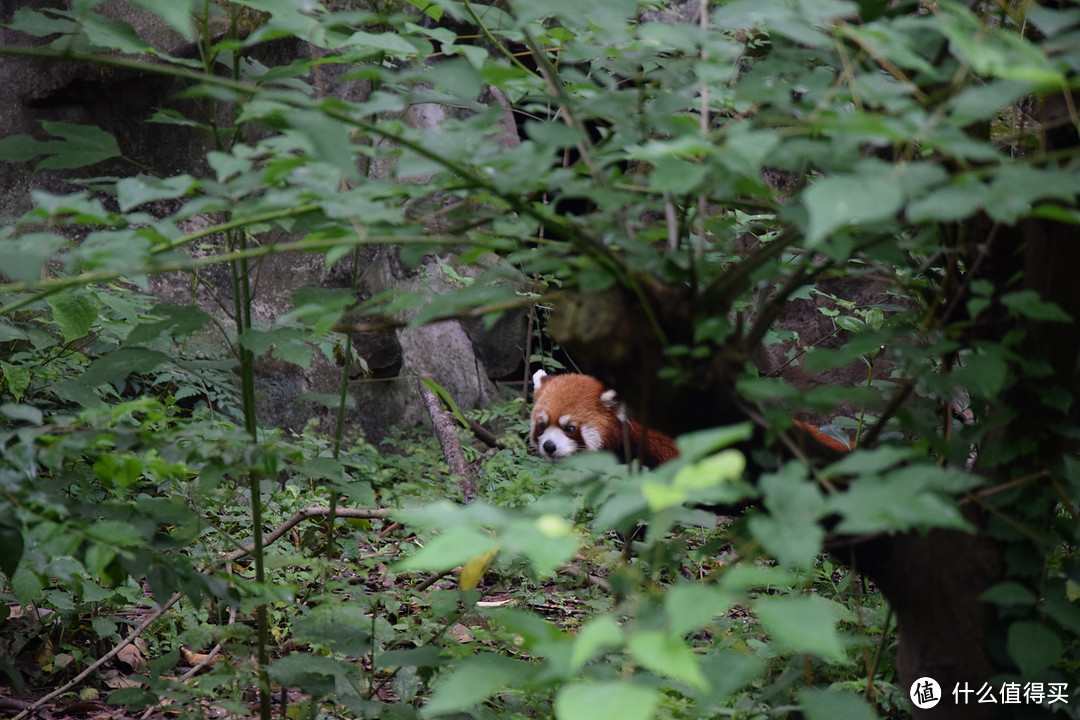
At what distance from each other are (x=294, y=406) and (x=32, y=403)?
2035 millimetres

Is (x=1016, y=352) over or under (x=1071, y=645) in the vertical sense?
over

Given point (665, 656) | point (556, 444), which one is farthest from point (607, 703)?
point (556, 444)

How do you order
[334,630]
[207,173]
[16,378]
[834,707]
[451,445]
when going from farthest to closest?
[207,173] < [451,445] < [16,378] < [334,630] < [834,707]

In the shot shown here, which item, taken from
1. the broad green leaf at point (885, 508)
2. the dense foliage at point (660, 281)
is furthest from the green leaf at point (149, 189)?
the broad green leaf at point (885, 508)

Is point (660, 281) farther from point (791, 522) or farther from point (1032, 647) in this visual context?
point (1032, 647)

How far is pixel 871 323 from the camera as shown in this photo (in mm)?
2414

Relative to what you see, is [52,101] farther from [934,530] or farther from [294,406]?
[934,530]

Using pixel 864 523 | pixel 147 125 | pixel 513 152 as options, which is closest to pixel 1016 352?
pixel 864 523

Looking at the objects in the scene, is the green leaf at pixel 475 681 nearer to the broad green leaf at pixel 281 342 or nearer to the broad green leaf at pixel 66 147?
the broad green leaf at pixel 281 342

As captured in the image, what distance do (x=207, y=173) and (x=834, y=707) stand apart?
468cm

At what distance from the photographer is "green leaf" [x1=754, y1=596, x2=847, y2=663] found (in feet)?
2.16

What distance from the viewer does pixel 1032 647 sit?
1.15 metres

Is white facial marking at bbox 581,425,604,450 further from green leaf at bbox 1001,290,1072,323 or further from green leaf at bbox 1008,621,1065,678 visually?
green leaf at bbox 1001,290,1072,323

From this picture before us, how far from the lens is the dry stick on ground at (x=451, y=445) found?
3.82m
